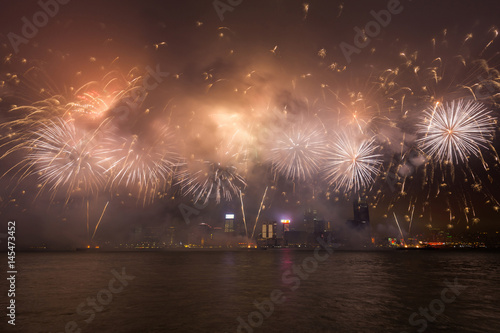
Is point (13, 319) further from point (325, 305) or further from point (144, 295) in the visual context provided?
point (325, 305)

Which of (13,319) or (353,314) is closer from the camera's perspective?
(13,319)

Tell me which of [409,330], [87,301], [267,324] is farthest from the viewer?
[87,301]

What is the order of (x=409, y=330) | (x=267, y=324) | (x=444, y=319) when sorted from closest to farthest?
(x=409, y=330)
(x=267, y=324)
(x=444, y=319)

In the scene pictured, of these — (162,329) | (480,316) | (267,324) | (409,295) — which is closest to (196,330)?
(162,329)

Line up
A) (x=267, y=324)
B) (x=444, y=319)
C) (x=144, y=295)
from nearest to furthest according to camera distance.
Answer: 1. (x=267, y=324)
2. (x=444, y=319)
3. (x=144, y=295)

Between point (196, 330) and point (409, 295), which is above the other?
point (196, 330)

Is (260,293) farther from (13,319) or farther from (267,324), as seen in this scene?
(13,319)

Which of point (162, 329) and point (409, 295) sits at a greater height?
point (162, 329)

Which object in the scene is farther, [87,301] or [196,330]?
[87,301]

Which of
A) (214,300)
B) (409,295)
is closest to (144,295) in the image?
(214,300)
